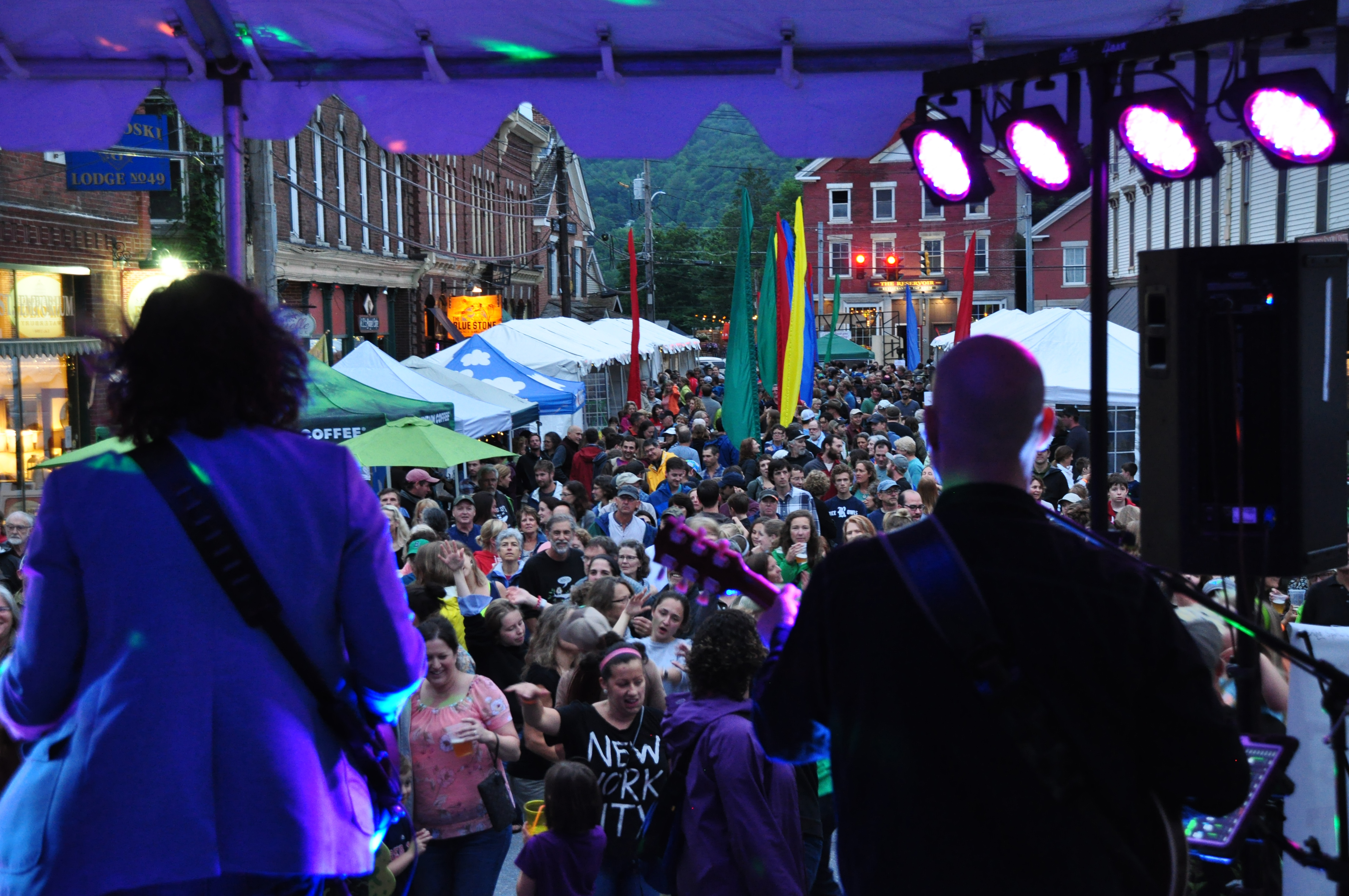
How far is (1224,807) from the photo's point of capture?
2.04m

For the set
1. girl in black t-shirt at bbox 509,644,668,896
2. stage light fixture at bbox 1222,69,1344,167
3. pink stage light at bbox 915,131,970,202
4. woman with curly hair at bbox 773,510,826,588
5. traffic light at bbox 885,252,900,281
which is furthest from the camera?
traffic light at bbox 885,252,900,281

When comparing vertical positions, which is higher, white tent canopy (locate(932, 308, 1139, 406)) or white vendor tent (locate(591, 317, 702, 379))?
white vendor tent (locate(591, 317, 702, 379))

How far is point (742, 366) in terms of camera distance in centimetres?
1444

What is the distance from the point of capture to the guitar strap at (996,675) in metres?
1.95

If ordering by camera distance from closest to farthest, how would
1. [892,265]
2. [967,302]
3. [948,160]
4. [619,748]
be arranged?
[948,160] → [619,748] → [967,302] → [892,265]

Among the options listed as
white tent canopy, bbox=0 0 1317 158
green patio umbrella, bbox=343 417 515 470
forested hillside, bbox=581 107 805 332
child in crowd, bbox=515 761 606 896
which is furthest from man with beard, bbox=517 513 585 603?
forested hillside, bbox=581 107 805 332

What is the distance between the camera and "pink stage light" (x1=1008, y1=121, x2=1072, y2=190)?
4254 millimetres

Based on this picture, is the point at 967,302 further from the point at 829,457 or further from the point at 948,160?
the point at 948,160

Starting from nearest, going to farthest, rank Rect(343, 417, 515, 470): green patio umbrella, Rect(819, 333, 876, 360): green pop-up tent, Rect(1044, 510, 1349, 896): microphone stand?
A: Rect(1044, 510, 1349, 896): microphone stand < Rect(343, 417, 515, 470): green patio umbrella < Rect(819, 333, 876, 360): green pop-up tent

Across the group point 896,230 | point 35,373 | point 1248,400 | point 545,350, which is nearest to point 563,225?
point 545,350

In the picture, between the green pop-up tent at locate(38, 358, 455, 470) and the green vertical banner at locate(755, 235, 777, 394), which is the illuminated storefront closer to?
the green pop-up tent at locate(38, 358, 455, 470)

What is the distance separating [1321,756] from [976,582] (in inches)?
128

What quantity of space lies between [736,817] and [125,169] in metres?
13.2

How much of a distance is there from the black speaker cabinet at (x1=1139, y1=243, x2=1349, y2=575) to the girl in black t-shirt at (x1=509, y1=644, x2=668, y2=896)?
204cm
